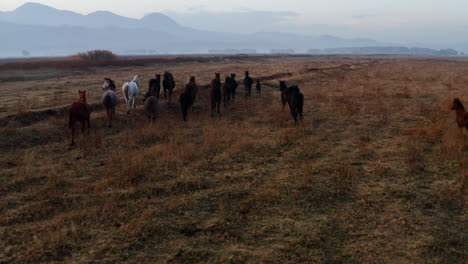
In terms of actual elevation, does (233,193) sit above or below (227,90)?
below

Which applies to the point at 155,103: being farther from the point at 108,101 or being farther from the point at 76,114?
the point at 76,114

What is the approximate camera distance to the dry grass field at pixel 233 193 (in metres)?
5.24

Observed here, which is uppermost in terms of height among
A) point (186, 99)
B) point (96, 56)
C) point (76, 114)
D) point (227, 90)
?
point (96, 56)

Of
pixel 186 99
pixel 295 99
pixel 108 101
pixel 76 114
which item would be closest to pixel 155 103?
pixel 186 99

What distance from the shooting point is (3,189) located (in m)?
7.53

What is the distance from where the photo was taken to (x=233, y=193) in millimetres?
7324

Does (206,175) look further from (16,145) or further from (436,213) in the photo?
(16,145)

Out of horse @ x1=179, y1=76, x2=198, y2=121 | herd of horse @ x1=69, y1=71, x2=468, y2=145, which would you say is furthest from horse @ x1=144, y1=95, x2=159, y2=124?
horse @ x1=179, y1=76, x2=198, y2=121

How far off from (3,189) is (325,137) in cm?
1012

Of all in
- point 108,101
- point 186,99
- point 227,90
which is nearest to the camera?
point 108,101

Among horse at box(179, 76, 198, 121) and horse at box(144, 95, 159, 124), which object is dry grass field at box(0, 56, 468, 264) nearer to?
horse at box(144, 95, 159, 124)

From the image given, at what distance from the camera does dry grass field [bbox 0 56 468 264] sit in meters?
5.24

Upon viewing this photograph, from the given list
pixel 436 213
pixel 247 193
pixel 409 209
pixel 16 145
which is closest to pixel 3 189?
pixel 16 145

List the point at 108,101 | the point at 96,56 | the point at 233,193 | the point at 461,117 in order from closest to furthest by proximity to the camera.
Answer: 1. the point at 233,193
2. the point at 461,117
3. the point at 108,101
4. the point at 96,56
